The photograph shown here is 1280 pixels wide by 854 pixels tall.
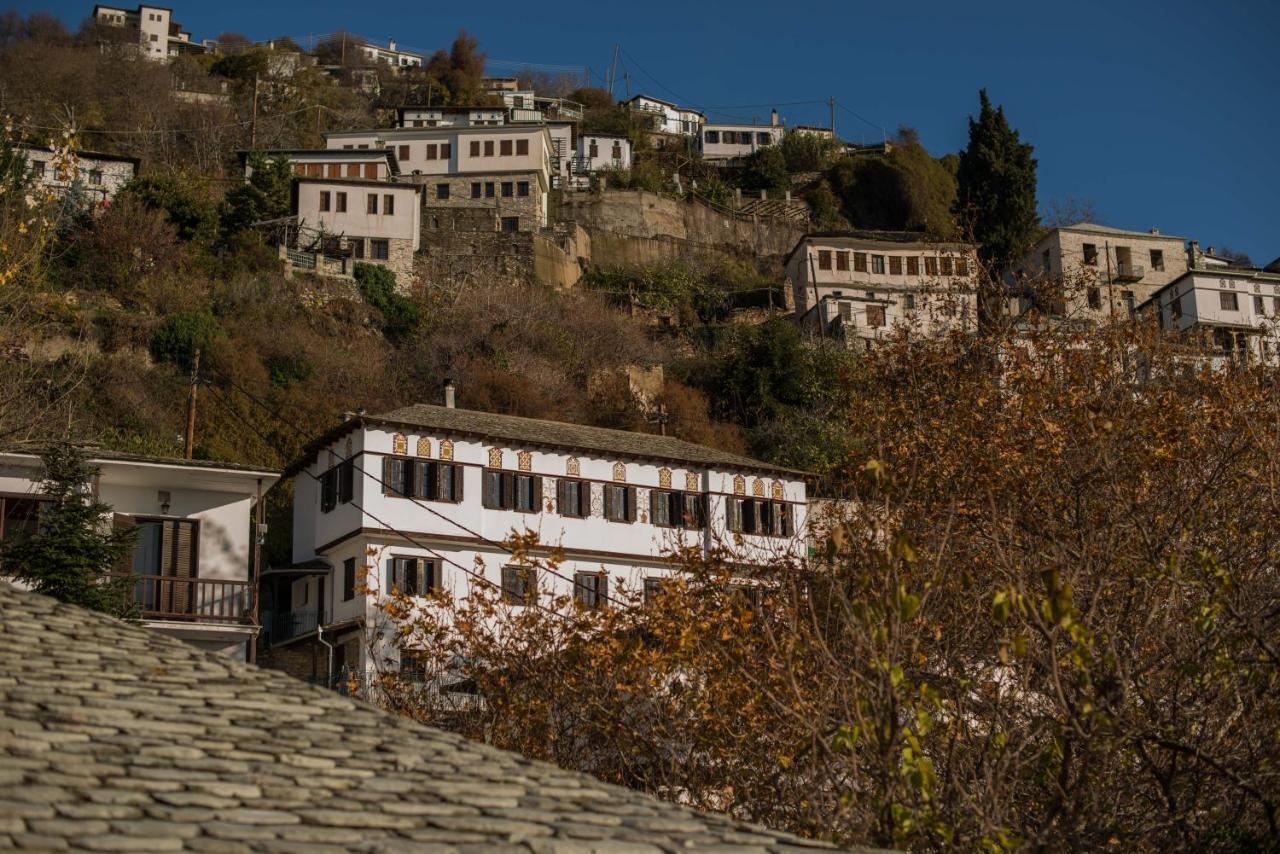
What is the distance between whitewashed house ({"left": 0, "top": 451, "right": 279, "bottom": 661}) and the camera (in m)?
29.8

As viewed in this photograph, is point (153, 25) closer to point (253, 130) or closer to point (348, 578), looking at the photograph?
point (253, 130)

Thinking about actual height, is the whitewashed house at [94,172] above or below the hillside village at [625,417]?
above

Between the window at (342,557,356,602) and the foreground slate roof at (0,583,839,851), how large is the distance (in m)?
25.8

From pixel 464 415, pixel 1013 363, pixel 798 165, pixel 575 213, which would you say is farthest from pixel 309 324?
pixel 798 165

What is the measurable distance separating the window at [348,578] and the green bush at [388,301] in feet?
69.2

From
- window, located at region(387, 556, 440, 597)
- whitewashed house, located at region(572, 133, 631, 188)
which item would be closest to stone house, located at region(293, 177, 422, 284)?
whitewashed house, located at region(572, 133, 631, 188)

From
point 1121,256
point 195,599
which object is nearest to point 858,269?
point 1121,256

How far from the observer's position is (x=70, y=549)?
2655 cm

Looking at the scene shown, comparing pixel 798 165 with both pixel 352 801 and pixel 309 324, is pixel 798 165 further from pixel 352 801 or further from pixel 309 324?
pixel 352 801

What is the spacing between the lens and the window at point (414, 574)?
35406mm

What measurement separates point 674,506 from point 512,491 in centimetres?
476

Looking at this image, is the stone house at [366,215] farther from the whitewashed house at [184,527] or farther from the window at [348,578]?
the whitewashed house at [184,527]

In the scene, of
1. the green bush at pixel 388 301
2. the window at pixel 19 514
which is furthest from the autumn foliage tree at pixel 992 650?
the green bush at pixel 388 301

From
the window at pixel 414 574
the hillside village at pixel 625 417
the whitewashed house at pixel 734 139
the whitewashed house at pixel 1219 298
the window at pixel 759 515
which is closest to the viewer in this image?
the hillside village at pixel 625 417
